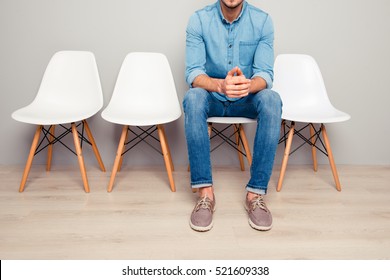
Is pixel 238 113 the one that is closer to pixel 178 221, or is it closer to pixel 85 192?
pixel 178 221

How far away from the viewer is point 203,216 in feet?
5.17

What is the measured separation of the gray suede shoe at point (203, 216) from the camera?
155cm

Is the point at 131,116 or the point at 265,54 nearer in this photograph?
the point at 265,54

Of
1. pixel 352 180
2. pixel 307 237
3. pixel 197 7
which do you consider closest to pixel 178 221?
pixel 307 237

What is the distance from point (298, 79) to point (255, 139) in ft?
2.69

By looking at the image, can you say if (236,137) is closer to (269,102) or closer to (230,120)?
(230,120)

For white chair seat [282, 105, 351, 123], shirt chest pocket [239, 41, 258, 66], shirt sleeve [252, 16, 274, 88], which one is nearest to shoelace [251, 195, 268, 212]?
white chair seat [282, 105, 351, 123]

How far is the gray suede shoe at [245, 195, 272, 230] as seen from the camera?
A: 1561 millimetres

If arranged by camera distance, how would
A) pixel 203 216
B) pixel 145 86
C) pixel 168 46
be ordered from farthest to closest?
→ pixel 168 46 < pixel 145 86 < pixel 203 216

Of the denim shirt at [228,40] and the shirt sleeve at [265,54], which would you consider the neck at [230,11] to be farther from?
the shirt sleeve at [265,54]

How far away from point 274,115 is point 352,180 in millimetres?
925

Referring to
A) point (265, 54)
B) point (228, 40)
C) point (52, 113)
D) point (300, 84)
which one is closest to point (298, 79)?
point (300, 84)

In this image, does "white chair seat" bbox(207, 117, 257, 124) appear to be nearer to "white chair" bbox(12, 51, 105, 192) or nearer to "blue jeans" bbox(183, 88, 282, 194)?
"blue jeans" bbox(183, 88, 282, 194)

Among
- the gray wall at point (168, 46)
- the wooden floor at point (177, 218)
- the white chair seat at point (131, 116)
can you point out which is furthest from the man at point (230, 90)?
the gray wall at point (168, 46)
